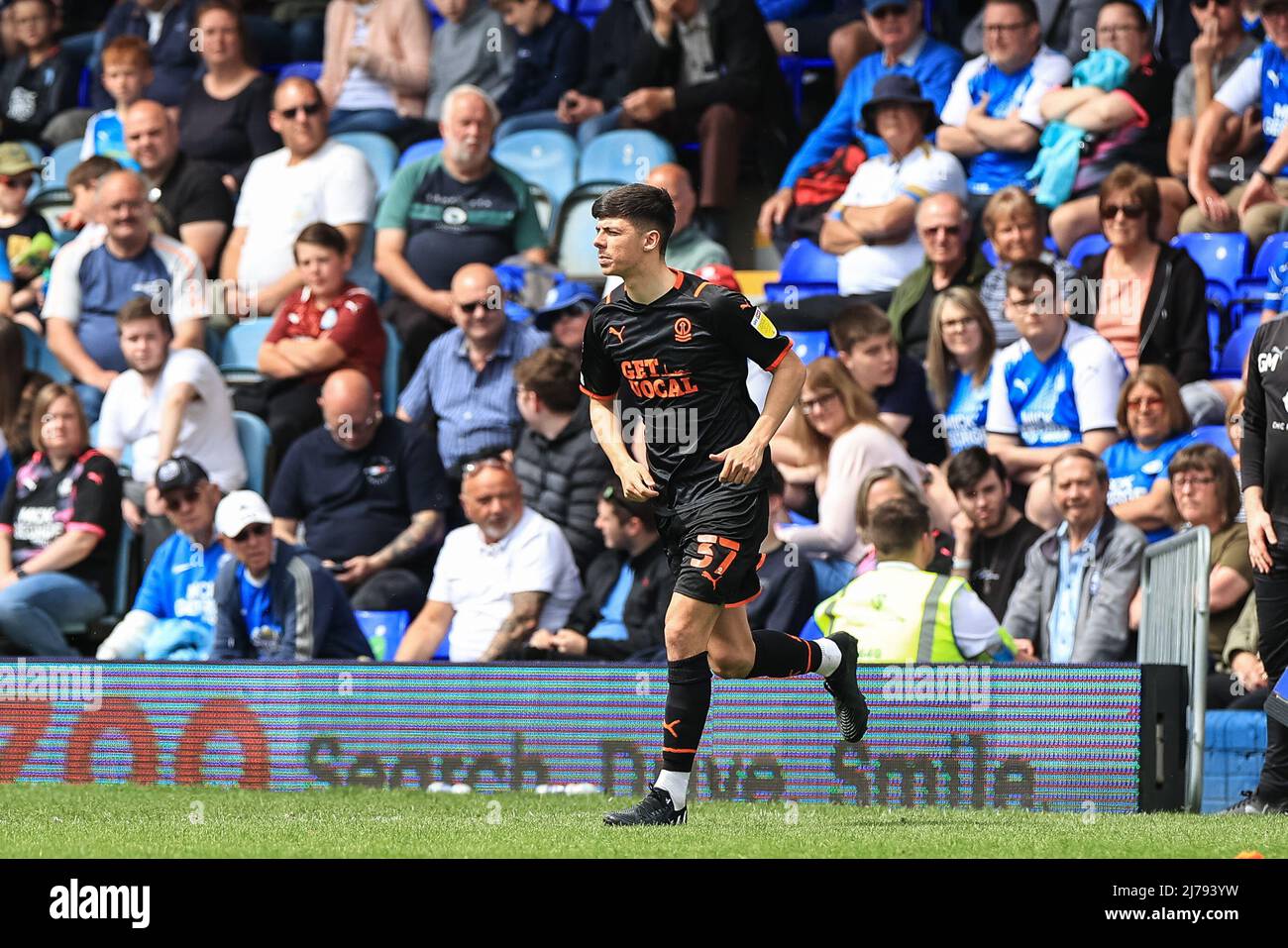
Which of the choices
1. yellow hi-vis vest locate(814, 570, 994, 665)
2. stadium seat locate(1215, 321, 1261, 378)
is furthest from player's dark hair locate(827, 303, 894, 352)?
yellow hi-vis vest locate(814, 570, 994, 665)

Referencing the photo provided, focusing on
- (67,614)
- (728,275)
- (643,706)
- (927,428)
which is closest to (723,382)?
(643,706)

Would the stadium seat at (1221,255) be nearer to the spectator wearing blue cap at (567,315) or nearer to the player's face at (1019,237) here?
the player's face at (1019,237)

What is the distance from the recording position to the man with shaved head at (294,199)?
13.2 metres

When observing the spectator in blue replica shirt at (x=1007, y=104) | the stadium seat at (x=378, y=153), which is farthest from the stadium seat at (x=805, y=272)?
the stadium seat at (x=378, y=153)

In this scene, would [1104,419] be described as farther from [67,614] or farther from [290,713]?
[67,614]

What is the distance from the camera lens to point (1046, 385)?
10.7 m

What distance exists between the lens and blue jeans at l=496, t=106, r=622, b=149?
13.5 m

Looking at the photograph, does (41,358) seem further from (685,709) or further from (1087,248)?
(685,709)

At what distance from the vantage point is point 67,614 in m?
11.0

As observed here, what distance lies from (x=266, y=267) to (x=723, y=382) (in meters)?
7.09

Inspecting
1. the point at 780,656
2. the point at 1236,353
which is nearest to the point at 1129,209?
the point at 1236,353

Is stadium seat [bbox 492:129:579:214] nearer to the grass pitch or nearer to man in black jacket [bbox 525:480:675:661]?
man in black jacket [bbox 525:480:675:661]

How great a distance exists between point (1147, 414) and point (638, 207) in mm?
4175

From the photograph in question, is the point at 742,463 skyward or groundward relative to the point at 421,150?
groundward
